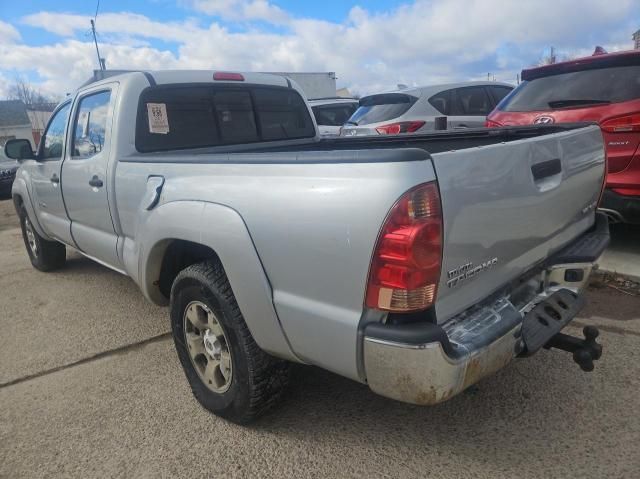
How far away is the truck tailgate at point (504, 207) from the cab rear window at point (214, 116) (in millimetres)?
2215

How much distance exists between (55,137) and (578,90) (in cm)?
476

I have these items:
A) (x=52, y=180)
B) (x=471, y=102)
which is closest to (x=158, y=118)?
(x=52, y=180)

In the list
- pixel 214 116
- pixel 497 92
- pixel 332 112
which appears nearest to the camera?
pixel 214 116

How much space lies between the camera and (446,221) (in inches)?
70.1

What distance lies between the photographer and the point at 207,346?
2.65m

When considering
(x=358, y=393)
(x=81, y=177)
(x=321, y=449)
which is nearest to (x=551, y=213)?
(x=358, y=393)

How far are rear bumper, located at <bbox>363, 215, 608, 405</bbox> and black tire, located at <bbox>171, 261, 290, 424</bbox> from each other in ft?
2.15

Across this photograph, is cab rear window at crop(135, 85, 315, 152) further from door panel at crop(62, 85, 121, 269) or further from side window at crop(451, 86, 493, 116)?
side window at crop(451, 86, 493, 116)

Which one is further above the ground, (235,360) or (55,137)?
(55,137)

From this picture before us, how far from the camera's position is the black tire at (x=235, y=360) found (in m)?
2.33

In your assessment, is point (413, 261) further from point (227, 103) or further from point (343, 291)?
point (227, 103)

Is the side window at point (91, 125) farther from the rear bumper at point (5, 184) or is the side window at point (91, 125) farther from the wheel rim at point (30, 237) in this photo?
the rear bumper at point (5, 184)

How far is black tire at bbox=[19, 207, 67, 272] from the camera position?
5590 millimetres

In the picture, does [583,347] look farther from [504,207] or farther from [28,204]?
[28,204]
